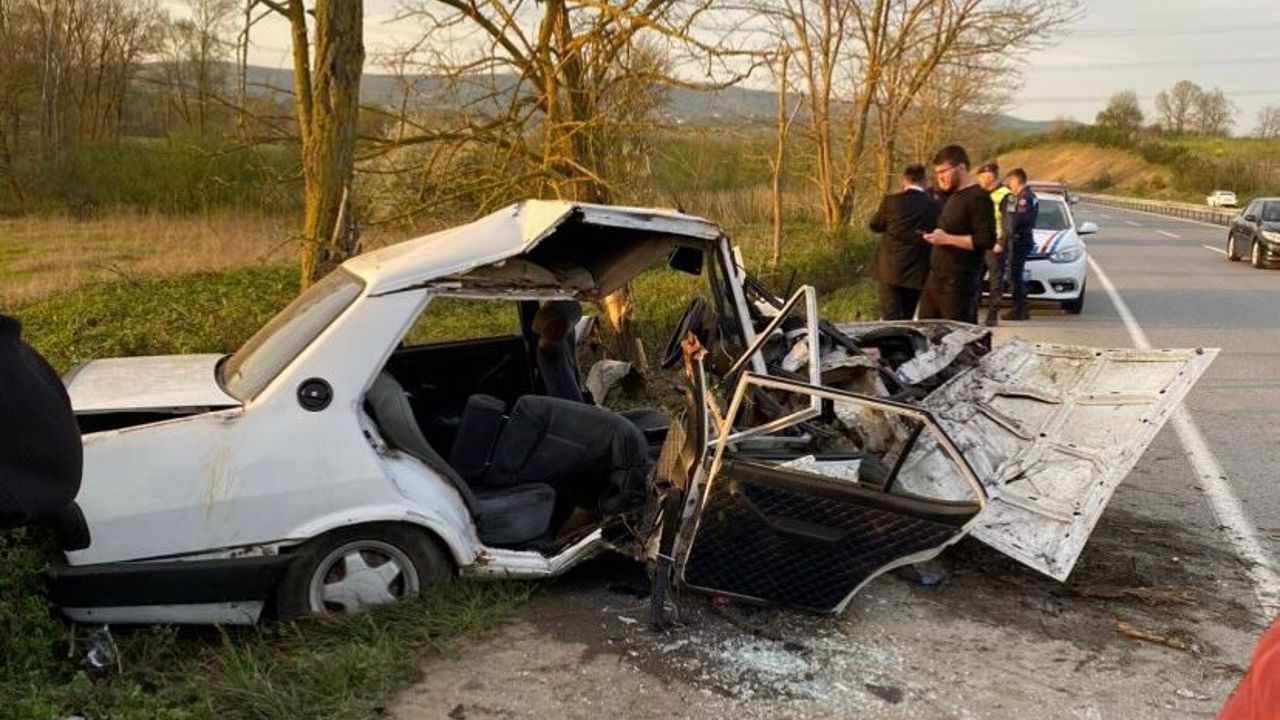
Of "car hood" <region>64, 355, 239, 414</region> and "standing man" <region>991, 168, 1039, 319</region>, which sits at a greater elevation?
"standing man" <region>991, 168, 1039, 319</region>

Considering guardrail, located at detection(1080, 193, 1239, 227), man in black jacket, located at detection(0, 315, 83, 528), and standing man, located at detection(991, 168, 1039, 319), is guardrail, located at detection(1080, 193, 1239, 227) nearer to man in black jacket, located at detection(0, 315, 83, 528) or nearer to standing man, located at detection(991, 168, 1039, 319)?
standing man, located at detection(991, 168, 1039, 319)

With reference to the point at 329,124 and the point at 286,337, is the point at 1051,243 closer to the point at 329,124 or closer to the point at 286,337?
the point at 329,124

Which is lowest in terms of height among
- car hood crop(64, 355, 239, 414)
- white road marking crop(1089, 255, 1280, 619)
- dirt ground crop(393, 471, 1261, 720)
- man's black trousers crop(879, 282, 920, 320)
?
dirt ground crop(393, 471, 1261, 720)

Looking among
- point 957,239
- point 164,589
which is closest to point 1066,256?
point 957,239

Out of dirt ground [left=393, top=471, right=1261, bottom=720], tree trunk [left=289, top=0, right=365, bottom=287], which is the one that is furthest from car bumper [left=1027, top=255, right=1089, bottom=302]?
tree trunk [left=289, top=0, right=365, bottom=287]

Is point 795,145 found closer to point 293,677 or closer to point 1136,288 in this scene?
point 1136,288

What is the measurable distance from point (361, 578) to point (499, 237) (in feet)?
4.74

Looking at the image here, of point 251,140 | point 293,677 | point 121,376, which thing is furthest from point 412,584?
point 251,140

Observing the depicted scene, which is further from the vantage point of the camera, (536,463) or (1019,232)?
(1019,232)

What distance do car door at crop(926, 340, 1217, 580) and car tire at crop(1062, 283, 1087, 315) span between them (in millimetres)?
8350

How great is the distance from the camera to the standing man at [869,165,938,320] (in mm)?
8289

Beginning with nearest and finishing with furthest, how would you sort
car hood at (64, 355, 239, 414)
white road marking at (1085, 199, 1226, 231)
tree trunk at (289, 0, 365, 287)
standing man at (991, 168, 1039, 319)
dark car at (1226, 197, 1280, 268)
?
car hood at (64, 355, 239, 414)
tree trunk at (289, 0, 365, 287)
standing man at (991, 168, 1039, 319)
dark car at (1226, 197, 1280, 268)
white road marking at (1085, 199, 1226, 231)

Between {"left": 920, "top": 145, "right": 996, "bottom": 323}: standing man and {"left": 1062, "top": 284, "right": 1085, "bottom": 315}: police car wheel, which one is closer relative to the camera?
{"left": 920, "top": 145, "right": 996, "bottom": 323}: standing man

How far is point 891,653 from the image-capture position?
3873mm
